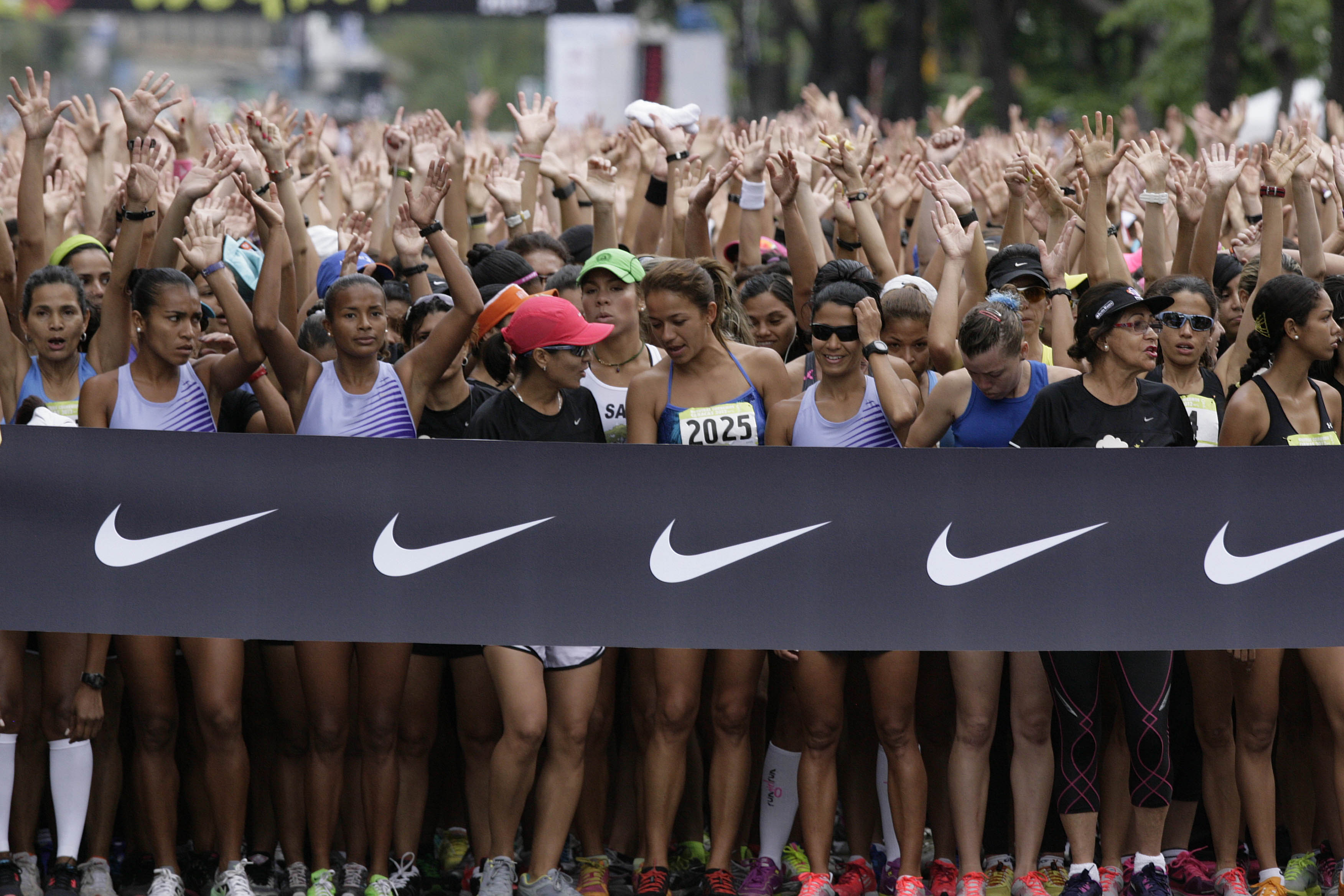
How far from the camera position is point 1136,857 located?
5551 mm

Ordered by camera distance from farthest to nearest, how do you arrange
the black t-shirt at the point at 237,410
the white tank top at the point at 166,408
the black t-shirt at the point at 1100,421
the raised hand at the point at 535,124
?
the raised hand at the point at 535,124 → the black t-shirt at the point at 237,410 → the white tank top at the point at 166,408 → the black t-shirt at the point at 1100,421

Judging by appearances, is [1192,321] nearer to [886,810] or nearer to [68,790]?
[886,810]

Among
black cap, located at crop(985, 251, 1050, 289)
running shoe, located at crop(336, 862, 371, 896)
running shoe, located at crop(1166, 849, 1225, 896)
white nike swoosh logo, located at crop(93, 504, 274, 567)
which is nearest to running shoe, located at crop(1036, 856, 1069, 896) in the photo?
running shoe, located at crop(1166, 849, 1225, 896)

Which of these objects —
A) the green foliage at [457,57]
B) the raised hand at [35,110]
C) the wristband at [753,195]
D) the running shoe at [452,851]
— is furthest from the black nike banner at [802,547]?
the green foliage at [457,57]

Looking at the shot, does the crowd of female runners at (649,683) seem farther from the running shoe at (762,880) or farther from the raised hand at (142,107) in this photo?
the raised hand at (142,107)

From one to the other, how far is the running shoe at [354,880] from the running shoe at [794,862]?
1462 millimetres

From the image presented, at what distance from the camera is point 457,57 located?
104 meters

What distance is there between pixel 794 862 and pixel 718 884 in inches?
15.7

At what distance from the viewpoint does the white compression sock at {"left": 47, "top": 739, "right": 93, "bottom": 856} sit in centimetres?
549

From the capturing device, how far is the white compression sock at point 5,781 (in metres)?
5.39

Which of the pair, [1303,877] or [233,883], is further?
[1303,877]

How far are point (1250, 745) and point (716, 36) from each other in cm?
2303

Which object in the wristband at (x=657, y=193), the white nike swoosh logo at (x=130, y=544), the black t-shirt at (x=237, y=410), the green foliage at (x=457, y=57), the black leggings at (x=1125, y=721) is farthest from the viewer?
the green foliage at (x=457, y=57)

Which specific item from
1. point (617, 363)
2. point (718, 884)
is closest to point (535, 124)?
point (617, 363)
